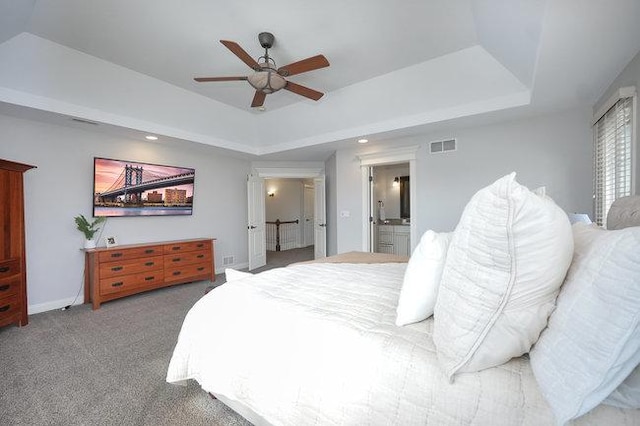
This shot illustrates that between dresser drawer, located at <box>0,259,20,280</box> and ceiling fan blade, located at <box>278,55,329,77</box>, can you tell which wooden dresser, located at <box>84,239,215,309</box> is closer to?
dresser drawer, located at <box>0,259,20,280</box>

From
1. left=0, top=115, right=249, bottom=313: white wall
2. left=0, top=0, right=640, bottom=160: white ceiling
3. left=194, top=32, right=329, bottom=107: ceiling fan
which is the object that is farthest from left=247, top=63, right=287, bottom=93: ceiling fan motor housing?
left=0, top=115, right=249, bottom=313: white wall

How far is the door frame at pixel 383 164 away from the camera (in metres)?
4.22

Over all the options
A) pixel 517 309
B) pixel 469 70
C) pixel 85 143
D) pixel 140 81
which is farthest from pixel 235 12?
pixel 85 143

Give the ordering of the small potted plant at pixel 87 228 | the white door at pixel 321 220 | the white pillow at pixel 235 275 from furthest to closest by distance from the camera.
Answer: the white door at pixel 321 220
the small potted plant at pixel 87 228
the white pillow at pixel 235 275

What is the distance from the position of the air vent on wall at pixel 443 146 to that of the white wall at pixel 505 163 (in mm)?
64

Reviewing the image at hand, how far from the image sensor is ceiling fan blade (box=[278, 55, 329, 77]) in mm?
2285

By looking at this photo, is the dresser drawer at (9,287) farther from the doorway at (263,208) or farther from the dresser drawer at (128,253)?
the doorway at (263,208)

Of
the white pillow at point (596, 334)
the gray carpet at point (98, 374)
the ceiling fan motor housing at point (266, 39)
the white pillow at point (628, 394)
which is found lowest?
the gray carpet at point (98, 374)

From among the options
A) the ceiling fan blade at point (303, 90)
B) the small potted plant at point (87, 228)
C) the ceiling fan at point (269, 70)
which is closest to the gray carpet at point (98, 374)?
the small potted plant at point (87, 228)

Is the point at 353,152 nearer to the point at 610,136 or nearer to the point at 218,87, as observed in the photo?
the point at 218,87

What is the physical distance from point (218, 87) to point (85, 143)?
6.72 ft

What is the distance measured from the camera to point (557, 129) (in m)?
3.26

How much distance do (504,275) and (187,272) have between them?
462 cm

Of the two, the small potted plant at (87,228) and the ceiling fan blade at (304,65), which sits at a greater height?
the ceiling fan blade at (304,65)
